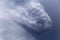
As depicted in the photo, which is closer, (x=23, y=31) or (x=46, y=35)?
(x=23, y=31)

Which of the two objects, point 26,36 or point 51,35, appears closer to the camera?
point 26,36

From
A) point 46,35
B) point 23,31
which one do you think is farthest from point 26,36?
point 46,35

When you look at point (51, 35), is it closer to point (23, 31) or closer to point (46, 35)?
point (46, 35)

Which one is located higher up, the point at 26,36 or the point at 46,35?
the point at 46,35

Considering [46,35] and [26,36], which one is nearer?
[26,36]

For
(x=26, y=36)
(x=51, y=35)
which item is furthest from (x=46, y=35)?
(x=26, y=36)

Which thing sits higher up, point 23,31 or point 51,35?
point 51,35

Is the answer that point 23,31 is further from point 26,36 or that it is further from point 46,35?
point 46,35

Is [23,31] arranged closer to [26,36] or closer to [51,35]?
[26,36]
